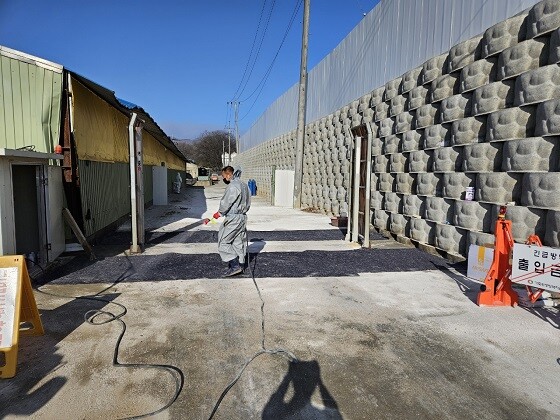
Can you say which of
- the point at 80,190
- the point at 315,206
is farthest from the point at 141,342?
the point at 315,206

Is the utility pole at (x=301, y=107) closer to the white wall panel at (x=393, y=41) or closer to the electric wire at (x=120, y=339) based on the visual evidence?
the white wall panel at (x=393, y=41)

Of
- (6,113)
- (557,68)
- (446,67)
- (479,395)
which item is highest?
(446,67)

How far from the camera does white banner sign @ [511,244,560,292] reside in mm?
4305

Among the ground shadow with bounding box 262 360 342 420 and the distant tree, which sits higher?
the distant tree

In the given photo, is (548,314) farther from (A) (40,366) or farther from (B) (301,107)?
(B) (301,107)

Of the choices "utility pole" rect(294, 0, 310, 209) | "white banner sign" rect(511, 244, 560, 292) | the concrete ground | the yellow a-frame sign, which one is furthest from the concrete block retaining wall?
"utility pole" rect(294, 0, 310, 209)

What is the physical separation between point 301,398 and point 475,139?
17.9 ft

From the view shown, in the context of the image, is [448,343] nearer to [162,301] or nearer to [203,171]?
[162,301]

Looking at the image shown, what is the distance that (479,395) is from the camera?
293cm

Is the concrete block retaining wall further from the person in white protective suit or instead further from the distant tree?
the distant tree

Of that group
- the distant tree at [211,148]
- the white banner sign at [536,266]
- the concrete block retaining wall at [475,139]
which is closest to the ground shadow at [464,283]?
the concrete block retaining wall at [475,139]

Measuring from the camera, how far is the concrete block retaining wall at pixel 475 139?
516 cm

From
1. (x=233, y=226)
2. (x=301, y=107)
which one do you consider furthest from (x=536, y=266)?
(x=301, y=107)

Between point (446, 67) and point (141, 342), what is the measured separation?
6.98 metres
